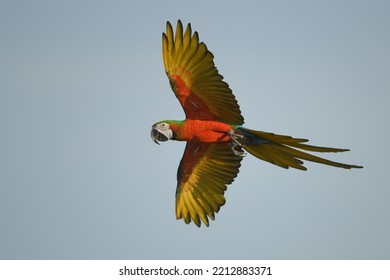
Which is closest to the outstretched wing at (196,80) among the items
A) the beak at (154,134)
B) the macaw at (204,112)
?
the macaw at (204,112)

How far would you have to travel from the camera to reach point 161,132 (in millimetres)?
8125

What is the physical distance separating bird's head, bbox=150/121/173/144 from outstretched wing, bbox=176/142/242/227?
513 mm

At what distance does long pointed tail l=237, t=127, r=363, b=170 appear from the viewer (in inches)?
300

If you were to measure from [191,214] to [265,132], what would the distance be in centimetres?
180

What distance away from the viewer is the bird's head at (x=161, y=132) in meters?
8.12

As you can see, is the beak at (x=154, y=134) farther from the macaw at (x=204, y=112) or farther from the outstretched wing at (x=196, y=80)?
the outstretched wing at (x=196, y=80)

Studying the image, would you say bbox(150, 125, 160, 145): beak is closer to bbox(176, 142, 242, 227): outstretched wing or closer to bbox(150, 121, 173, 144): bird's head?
bbox(150, 121, 173, 144): bird's head

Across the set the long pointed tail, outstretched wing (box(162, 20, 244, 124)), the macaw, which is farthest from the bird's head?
the long pointed tail

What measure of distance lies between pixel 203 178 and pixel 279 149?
1.33 metres

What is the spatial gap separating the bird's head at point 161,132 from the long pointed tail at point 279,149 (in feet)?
2.84

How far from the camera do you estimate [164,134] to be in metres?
8.12
